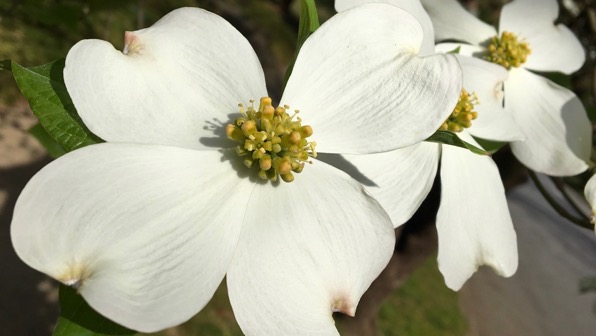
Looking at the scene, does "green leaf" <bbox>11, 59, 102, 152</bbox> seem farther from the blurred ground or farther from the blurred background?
the blurred ground

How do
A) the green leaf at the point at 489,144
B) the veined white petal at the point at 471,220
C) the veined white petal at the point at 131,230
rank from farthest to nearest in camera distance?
the green leaf at the point at 489,144 < the veined white petal at the point at 471,220 < the veined white petal at the point at 131,230

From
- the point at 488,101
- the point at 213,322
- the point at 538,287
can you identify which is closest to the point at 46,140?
the point at 488,101

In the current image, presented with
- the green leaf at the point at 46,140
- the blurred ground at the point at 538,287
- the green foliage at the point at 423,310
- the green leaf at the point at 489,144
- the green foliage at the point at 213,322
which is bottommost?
the blurred ground at the point at 538,287

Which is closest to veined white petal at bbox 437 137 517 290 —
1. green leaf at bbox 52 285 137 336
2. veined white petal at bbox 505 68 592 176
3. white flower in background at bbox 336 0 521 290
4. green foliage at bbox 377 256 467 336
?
white flower in background at bbox 336 0 521 290

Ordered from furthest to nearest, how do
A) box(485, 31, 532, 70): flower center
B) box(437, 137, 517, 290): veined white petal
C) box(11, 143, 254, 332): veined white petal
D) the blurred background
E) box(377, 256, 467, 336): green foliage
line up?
box(377, 256, 467, 336): green foliage
the blurred background
box(485, 31, 532, 70): flower center
box(437, 137, 517, 290): veined white petal
box(11, 143, 254, 332): veined white petal

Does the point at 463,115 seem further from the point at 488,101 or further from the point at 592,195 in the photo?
the point at 592,195

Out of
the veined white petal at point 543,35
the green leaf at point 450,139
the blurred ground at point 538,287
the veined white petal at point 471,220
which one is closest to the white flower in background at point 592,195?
the veined white petal at point 471,220

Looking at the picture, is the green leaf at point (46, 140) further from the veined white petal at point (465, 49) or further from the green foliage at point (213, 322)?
the green foliage at point (213, 322)
